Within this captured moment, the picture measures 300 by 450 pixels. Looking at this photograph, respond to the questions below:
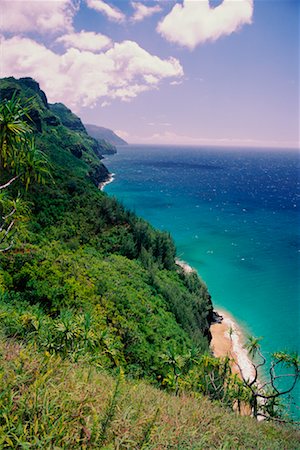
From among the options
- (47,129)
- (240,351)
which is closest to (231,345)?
(240,351)

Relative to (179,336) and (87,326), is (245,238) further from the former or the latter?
(87,326)

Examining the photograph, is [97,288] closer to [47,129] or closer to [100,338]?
[100,338]

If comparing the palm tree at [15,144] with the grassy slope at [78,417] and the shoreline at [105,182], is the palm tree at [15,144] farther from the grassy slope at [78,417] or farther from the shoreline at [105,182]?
the shoreline at [105,182]

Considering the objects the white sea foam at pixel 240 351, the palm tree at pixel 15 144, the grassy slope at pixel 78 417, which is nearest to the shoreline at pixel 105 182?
the white sea foam at pixel 240 351

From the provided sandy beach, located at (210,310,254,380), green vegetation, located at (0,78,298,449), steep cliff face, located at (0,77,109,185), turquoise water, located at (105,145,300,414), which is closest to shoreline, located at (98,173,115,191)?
steep cliff face, located at (0,77,109,185)

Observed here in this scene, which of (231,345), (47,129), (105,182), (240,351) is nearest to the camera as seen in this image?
(231,345)

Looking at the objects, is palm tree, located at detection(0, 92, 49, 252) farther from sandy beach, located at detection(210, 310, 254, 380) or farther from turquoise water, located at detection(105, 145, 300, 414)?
turquoise water, located at detection(105, 145, 300, 414)
